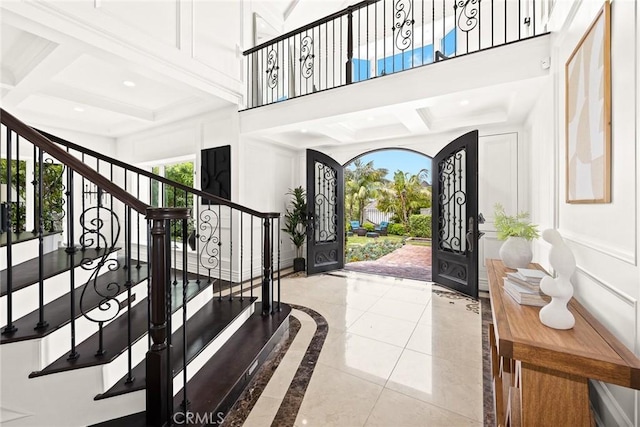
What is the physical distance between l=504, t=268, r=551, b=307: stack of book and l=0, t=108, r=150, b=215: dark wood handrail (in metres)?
1.93

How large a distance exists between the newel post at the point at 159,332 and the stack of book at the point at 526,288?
1786 millimetres

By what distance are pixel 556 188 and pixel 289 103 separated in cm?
310

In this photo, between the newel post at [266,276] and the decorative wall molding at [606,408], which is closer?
the decorative wall molding at [606,408]

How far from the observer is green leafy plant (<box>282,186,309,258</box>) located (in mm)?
5250

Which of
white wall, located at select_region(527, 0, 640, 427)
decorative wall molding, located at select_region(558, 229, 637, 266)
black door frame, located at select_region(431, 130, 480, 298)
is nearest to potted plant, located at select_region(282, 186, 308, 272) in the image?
black door frame, located at select_region(431, 130, 480, 298)

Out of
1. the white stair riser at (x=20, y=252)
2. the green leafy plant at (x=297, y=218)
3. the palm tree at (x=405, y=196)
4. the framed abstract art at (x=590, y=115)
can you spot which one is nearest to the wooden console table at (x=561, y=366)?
the framed abstract art at (x=590, y=115)

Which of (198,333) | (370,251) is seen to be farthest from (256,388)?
(370,251)

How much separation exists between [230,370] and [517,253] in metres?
2.17

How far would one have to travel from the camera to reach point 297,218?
5250mm

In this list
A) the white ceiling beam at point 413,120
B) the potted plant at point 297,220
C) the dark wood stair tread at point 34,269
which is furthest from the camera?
the potted plant at point 297,220

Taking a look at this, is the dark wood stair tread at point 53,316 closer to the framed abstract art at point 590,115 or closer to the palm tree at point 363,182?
the framed abstract art at point 590,115

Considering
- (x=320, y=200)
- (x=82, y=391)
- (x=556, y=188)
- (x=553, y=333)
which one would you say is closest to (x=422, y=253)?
(x=320, y=200)

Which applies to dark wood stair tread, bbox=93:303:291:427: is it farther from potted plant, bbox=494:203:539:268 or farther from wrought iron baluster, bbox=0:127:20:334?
potted plant, bbox=494:203:539:268

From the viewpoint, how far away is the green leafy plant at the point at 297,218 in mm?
5250
